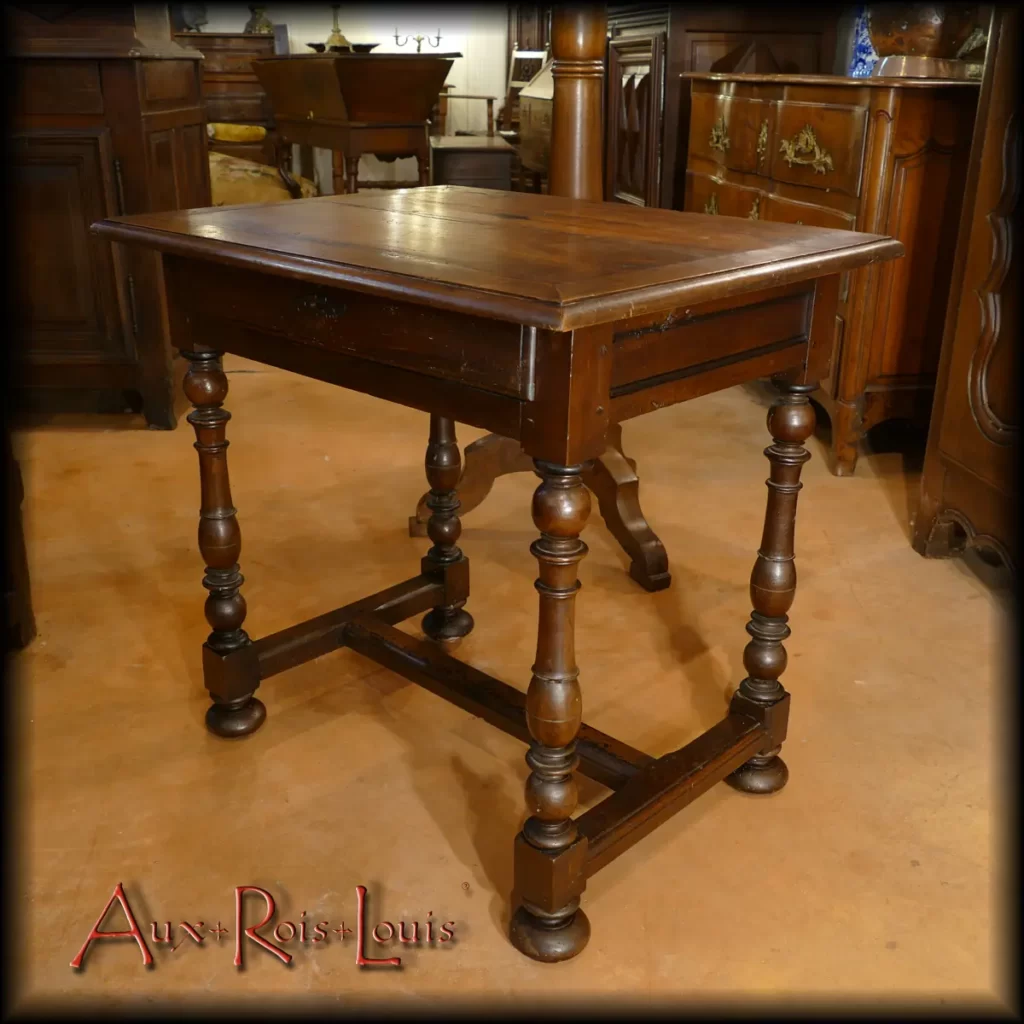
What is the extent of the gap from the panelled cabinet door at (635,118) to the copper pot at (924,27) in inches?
40.6

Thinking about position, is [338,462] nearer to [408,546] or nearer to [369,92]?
[408,546]

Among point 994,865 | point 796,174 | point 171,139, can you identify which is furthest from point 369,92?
point 994,865

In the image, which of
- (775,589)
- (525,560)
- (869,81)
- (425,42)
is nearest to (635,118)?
(869,81)

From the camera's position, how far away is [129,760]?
5.85 ft

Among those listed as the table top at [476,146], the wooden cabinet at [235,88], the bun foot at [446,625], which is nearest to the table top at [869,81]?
the bun foot at [446,625]

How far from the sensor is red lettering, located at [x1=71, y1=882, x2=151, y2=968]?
54.1 inches

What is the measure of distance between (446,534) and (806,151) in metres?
1.67

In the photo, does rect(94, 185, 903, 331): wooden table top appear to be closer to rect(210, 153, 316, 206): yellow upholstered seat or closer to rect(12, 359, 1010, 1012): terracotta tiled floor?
rect(12, 359, 1010, 1012): terracotta tiled floor

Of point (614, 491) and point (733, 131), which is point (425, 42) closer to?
point (733, 131)

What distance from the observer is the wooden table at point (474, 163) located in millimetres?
5555

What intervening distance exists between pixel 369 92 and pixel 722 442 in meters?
2.48

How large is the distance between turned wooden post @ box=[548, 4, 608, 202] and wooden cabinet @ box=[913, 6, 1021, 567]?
798 millimetres

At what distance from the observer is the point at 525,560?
2516mm

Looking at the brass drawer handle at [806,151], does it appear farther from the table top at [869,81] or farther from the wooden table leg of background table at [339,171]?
the wooden table leg of background table at [339,171]
